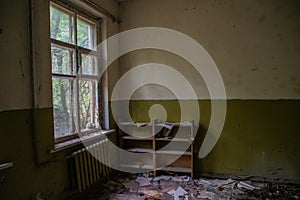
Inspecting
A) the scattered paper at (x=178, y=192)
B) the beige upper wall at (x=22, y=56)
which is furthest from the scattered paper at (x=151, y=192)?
the beige upper wall at (x=22, y=56)

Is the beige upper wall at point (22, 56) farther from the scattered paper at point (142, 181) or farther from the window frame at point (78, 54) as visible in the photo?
the scattered paper at point (142, 181)

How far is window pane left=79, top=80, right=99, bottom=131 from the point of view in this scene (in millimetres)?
3545

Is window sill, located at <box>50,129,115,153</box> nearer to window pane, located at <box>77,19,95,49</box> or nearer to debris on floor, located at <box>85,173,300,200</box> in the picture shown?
debris on floor, located at <box>85,173,300,200</box>

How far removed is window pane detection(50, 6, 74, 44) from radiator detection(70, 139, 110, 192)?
1475 mm

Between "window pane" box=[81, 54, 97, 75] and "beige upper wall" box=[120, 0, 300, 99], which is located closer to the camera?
"window pane" box=[81, 54, 97, 75]

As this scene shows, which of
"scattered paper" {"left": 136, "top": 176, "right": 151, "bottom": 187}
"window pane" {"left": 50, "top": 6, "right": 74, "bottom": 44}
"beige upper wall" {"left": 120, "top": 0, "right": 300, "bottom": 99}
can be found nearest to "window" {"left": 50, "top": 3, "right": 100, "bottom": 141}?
"window pane" {"left": 50, "top": 6, "right": 74, "bottom": 44}

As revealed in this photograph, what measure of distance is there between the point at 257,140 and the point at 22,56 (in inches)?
136

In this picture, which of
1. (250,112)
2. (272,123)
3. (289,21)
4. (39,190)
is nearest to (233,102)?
(250,112)

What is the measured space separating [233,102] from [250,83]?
0.39 metres

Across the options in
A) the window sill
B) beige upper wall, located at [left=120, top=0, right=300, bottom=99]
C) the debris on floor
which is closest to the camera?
the window sill

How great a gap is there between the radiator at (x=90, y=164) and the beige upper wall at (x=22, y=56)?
869 mm

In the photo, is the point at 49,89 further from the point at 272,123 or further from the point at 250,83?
the point at 272,123

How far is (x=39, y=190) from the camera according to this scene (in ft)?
8.32

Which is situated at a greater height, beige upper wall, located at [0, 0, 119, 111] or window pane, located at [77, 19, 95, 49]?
window pane, located at [77, 19, 95, 49]
